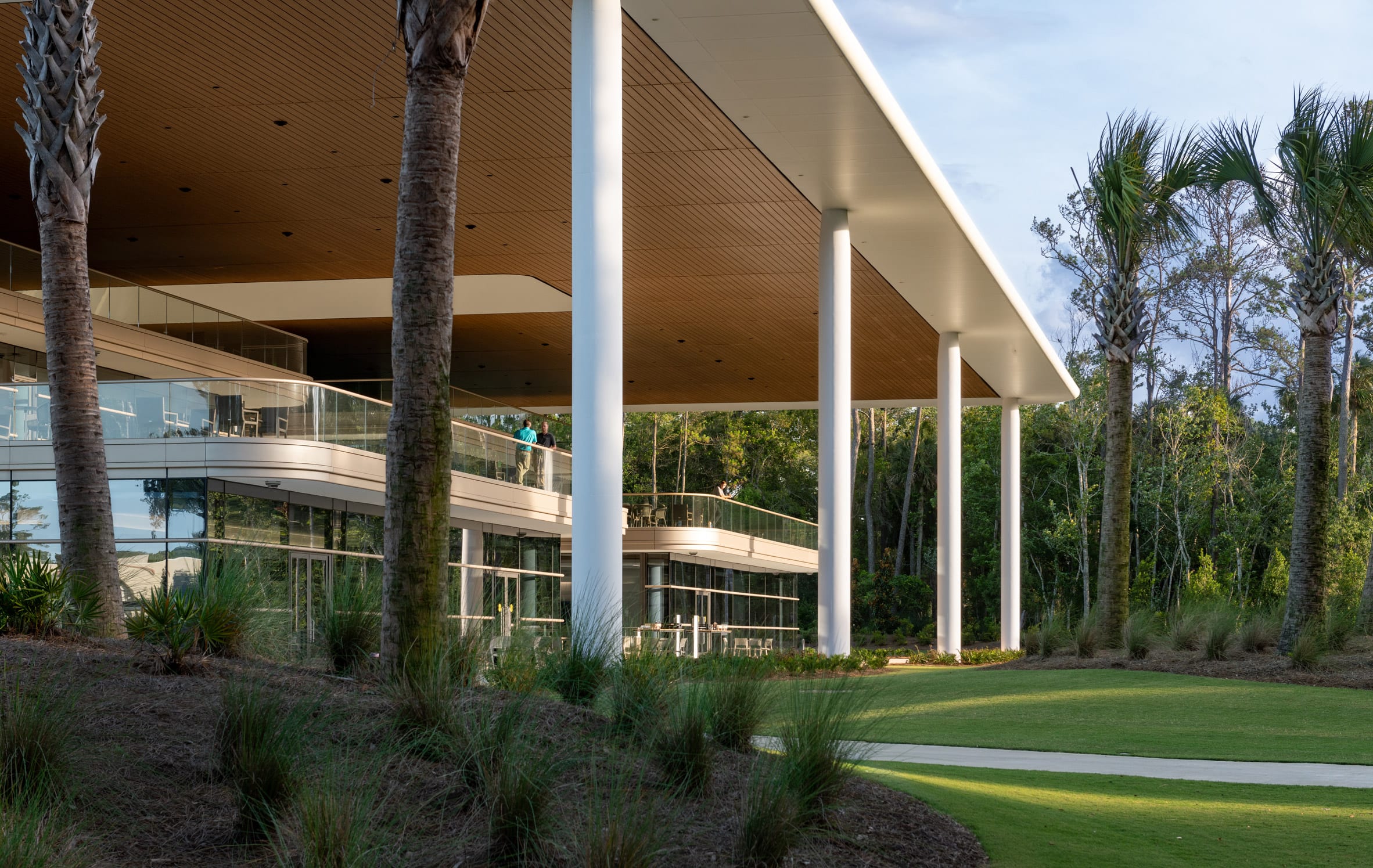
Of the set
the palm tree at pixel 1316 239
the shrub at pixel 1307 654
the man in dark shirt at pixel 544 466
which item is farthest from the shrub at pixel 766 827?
the man in dark shirt at pixel 544 466

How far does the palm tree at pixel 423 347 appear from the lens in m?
8.08

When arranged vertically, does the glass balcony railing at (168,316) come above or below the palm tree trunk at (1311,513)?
above

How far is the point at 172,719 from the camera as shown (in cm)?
661

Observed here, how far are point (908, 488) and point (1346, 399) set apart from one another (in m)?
17.8

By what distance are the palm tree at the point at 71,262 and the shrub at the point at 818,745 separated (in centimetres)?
606

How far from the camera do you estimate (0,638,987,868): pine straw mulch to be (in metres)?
5.21

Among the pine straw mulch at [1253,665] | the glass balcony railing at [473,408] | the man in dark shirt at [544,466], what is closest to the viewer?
the pine straw mulch at [1253,665]

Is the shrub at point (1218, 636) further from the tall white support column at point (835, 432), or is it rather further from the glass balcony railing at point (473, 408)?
the glass balcony railing at point (473, 408)

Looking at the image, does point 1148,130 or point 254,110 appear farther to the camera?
point 1148,130

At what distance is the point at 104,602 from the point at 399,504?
11.2 feet

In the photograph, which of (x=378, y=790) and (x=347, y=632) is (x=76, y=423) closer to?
(x=347, y=632)

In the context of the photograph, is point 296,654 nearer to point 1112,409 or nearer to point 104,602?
point 104,602

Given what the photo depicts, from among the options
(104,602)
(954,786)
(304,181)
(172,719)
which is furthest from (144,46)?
(954,786)

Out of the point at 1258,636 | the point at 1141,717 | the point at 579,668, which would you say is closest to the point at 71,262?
the point at 579,668
